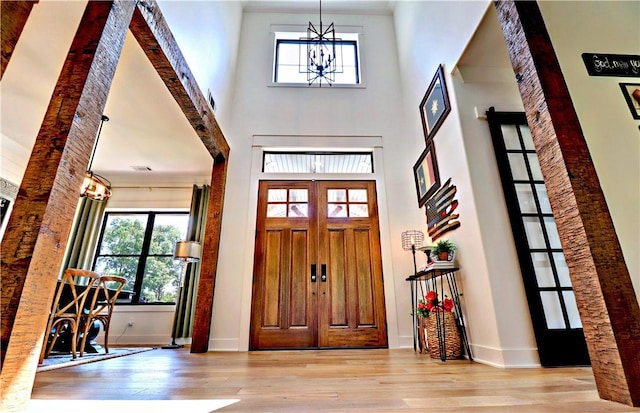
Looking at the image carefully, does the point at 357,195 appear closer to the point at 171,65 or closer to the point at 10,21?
the point at 171,65

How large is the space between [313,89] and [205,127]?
7.29 feet

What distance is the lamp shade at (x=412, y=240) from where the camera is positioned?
353 cm

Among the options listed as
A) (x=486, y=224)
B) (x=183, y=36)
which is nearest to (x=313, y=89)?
(x=183, y=36)

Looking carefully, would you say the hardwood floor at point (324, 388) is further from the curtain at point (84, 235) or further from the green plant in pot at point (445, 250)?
the curtain at point (84, 235)

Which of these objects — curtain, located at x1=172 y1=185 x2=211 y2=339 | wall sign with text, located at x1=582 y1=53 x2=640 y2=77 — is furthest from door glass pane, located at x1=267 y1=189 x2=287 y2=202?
wall sign with text, located at x1=582 y1=53 x2=640 y2=77

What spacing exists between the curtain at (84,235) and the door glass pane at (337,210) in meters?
4.16

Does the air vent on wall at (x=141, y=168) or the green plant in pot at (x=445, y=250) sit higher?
the air vent on wall at (x=141, y=168)

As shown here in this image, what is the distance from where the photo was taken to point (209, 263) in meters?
3.60

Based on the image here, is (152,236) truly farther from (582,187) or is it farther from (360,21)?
(582,187)

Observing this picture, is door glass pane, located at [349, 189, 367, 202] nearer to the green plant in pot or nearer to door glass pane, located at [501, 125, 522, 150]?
the green plant in pot

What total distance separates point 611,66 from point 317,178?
314cm

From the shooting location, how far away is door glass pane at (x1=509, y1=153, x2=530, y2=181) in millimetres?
2604

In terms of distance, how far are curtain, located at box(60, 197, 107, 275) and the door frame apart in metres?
3.08

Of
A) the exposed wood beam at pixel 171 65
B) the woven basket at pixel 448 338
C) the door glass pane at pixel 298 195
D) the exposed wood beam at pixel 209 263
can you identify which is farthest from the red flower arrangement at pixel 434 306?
the exposed wood beam at pixel 171 65
